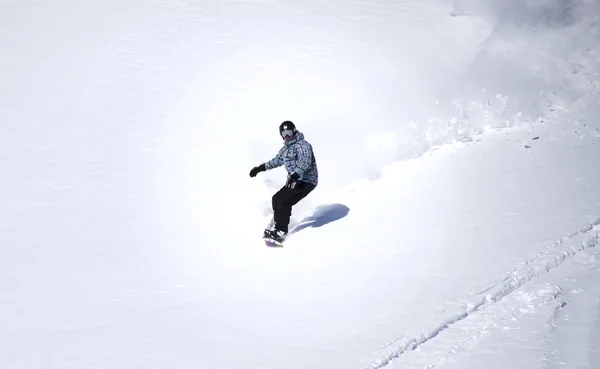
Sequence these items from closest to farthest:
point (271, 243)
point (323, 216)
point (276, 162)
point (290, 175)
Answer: point (271, 243) → point (290, 175) → point (276, 162) → point (323, 216)

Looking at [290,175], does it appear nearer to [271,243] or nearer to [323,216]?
[271,243]

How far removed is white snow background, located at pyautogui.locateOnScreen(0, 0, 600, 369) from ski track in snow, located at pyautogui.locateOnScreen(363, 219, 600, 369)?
0.08 feet

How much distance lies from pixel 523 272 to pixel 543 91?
19.5ft

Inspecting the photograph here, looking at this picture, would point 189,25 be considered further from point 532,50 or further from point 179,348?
point 179,348

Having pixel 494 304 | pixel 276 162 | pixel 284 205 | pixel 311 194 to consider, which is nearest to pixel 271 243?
pixel 284 205

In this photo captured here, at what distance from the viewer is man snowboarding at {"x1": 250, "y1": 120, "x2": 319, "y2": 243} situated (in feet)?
29.1

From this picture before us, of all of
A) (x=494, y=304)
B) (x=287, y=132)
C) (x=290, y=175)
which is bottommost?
(x=494, y=304)

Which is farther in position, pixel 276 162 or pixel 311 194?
pixel 311 194

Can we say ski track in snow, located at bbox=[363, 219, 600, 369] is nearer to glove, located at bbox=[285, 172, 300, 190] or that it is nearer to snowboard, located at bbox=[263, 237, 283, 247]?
snowboard, located at bbox=[263, 237, 283, 247]

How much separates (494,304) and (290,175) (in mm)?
3144

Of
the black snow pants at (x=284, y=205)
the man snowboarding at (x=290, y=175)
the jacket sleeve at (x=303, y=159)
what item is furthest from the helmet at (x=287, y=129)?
the black snow pants at (x=284, y=205)

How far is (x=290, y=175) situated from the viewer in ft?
29.4

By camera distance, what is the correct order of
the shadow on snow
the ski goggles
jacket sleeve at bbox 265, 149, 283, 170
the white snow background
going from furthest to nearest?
the shadow on snow
jacket sleeve at bbox 265, 149, 283, 170
the ski goggles
the white snow background

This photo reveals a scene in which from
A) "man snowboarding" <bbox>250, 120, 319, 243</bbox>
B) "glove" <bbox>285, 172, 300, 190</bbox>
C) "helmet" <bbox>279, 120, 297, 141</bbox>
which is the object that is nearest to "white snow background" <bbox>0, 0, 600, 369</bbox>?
"man snowboarding" <bbox>250, 120, 319, 243</bbox>
